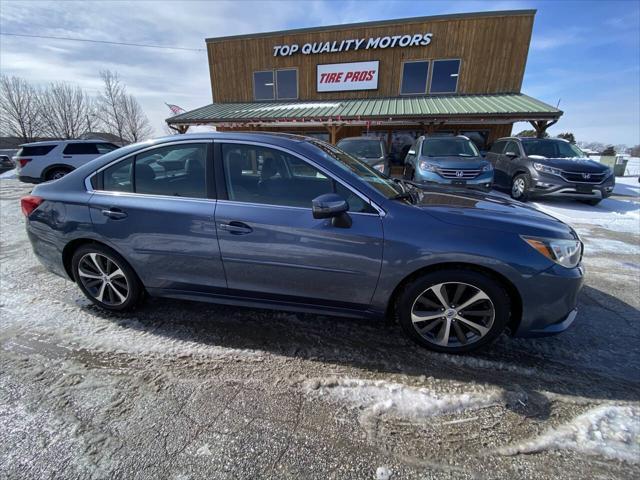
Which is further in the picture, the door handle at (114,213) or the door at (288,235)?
the door handle at (114,213)

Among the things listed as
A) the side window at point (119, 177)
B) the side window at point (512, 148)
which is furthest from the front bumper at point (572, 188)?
the side window at point (119, 177)

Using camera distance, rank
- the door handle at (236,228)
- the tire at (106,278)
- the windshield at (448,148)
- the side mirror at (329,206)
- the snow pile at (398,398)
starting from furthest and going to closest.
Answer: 1. the windshield at (448,148)
2. the tire at (106,278)
3. the door handle at (236,228)
4. the side mirror at (329,206)
5. the snow pile at (398,398)

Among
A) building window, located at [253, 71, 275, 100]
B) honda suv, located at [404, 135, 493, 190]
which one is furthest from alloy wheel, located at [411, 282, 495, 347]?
building window, located at [253, 71, 275, 100]

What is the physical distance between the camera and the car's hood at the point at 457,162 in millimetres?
6918

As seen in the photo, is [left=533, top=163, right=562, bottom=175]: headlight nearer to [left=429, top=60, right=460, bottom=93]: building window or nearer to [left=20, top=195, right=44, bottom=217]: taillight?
[left=429, top=60, right=460, bottom=93]: building window

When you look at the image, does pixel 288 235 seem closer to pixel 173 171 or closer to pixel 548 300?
pixel 173 171

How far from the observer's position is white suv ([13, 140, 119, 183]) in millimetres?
10453

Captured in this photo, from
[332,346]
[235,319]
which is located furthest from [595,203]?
[235,319]

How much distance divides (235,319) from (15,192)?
11993 millimetres

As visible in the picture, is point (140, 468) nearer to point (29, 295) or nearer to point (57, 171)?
point (29, 295)

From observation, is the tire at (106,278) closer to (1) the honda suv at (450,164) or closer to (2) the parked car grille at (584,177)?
(1) the honda suv at (450,164)

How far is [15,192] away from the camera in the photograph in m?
9.90

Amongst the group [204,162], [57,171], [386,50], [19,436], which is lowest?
[19,436]

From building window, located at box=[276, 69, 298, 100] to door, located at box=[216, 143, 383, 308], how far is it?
608 inches
